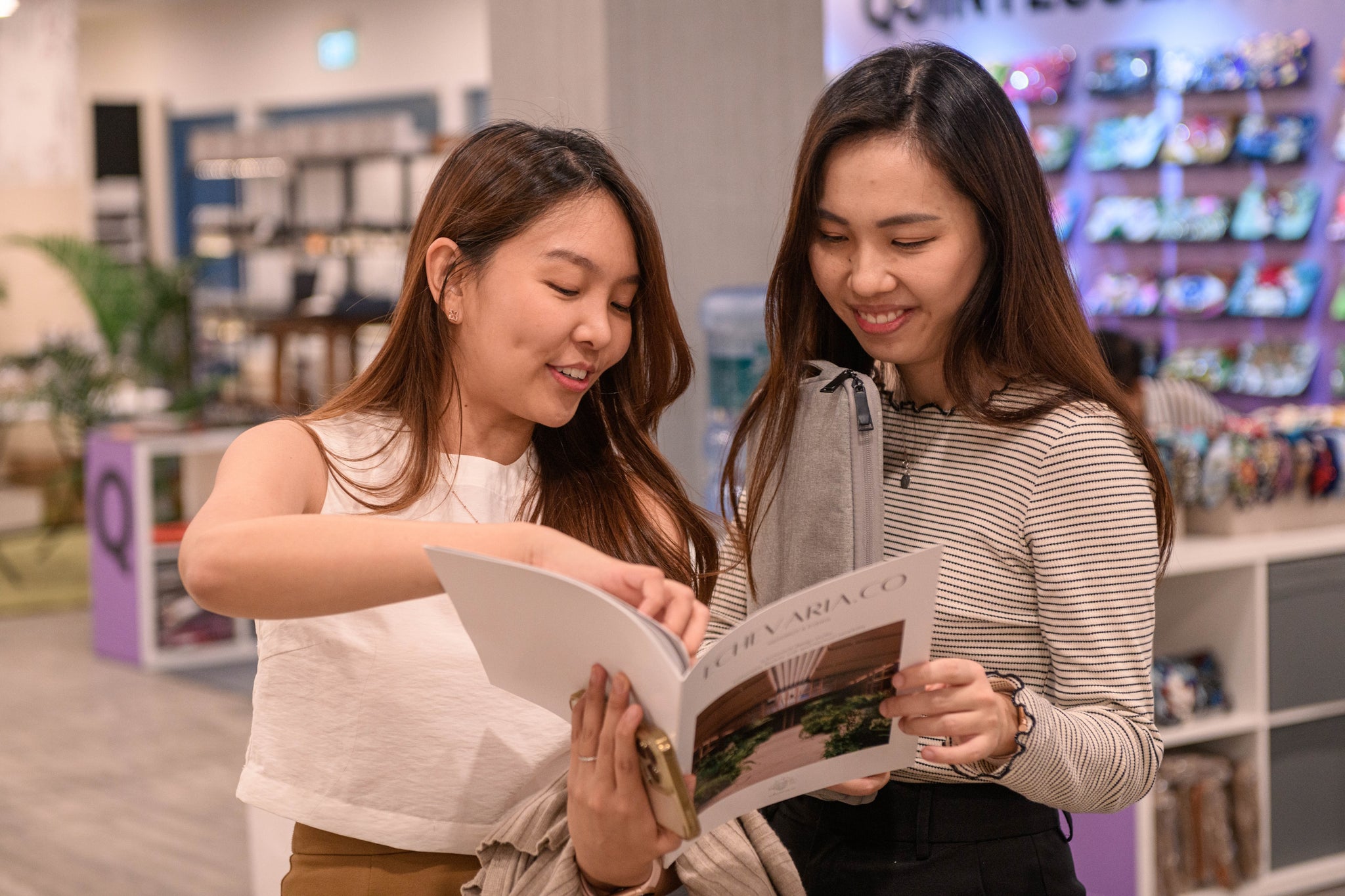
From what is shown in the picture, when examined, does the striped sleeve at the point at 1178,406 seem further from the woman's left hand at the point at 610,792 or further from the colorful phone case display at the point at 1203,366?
the woman's left hand at the point at 610,792

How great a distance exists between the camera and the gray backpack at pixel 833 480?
1506 millimetres

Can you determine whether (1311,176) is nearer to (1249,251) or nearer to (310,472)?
(1249,251)

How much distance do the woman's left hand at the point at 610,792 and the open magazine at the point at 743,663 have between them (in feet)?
0.08

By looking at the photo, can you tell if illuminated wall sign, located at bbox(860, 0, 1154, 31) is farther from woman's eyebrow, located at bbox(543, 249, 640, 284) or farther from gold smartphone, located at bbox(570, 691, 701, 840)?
gold smartphone, located at bbox(570, 691, 701, 840)

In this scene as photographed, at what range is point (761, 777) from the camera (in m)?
1.29

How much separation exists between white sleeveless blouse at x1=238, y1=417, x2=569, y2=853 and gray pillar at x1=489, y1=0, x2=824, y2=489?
182 centimetres

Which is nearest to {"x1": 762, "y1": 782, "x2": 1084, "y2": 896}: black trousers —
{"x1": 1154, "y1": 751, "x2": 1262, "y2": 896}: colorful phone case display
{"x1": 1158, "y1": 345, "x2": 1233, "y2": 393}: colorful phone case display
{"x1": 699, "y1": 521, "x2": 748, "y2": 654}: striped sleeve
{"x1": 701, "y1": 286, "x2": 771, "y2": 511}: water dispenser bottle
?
{"x1": 699, "y1": 521, "x2": 748, "y2": 654}: striped sleeve

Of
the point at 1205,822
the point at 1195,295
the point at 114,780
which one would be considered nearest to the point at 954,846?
the point at 1205,822

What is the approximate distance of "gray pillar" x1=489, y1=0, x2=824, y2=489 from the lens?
10.7 ft

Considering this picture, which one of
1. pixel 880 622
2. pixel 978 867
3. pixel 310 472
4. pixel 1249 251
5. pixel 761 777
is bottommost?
pixel 978 867

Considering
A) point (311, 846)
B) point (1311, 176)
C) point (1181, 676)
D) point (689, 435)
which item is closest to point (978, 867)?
point (311, 846)

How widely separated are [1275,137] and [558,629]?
227 inches

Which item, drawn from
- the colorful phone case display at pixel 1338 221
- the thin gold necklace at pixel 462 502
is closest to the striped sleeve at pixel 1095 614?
the thin gold necklace at pixel 462 502

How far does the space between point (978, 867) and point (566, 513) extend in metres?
0.60
